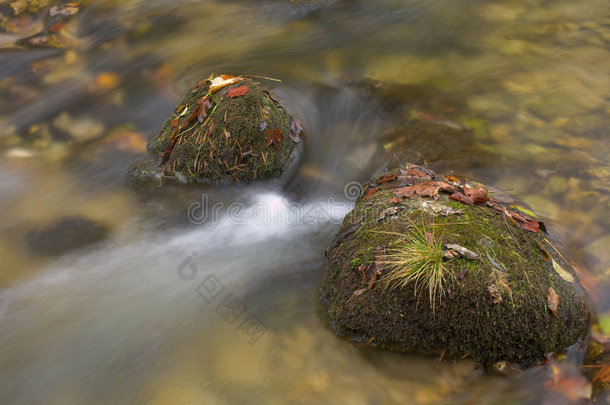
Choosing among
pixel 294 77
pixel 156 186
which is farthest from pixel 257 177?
pixel 294 77

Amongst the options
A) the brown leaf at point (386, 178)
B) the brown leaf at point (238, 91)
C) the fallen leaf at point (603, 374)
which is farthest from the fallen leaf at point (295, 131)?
the fallen leaf at point (603, 374)

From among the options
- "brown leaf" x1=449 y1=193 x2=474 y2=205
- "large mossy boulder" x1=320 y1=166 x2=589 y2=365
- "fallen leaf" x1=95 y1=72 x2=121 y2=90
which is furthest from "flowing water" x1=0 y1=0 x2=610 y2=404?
"brown leaf" x1=449 y1=193 x2=474 y2=205

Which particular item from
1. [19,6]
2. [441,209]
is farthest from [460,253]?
[19,6]

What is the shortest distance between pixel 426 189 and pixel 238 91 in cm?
218

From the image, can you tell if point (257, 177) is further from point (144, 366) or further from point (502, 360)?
point (502, 360)

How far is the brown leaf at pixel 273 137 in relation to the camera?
4470mm

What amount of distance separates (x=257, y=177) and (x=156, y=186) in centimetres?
107

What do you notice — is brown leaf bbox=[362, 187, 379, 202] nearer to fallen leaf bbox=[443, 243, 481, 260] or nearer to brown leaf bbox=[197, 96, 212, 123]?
fallen leaf bbox=[443, 243, 481, 260]

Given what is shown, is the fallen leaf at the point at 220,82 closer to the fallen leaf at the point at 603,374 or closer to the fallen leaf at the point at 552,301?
the fallen leaf at the point at 552,301

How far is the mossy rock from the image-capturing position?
172 inches

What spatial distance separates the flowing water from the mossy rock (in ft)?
0.63

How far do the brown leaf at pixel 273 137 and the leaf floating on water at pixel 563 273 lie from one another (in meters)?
2.66

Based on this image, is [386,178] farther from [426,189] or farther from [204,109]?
[204,109]

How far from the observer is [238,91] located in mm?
4516
